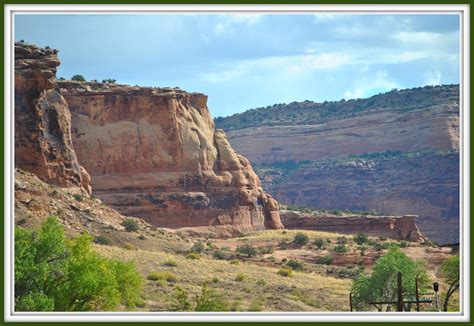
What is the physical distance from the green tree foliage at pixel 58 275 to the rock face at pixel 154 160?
39.2 metres

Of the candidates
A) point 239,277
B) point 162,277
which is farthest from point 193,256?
point 162,277

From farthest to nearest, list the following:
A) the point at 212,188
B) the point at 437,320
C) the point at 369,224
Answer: the point at 369,224 < the point at 212,188 < the point at 437,320

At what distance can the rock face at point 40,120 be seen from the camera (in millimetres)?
56178

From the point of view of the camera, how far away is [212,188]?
7762 cm

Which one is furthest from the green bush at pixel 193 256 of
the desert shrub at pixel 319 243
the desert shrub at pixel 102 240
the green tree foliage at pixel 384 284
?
the desert shrub at pixel 319 243

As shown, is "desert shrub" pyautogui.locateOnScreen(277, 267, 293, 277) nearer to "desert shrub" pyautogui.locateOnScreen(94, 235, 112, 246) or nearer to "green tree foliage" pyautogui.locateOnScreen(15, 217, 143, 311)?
"desert shrub" pyautogui.locateOnScreen(94, 235, 112, 246)

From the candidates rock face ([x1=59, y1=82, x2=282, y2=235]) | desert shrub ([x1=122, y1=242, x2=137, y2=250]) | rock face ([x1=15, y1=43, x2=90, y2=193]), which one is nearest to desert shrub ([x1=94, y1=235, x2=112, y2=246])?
desert shrub ([x1=122, y1=242, x2=137, y2=250])

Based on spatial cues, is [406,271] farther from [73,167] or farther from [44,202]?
[73,167]

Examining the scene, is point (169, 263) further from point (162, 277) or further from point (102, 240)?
point (102, 240)

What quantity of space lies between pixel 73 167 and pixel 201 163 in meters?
18.1

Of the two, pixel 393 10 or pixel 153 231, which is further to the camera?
pixel 153 231

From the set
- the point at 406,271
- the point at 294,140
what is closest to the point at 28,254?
the point at 406,271

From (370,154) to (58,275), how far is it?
114 meters

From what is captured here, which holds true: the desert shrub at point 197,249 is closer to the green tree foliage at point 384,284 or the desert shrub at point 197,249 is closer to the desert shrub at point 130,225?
the desert shrub at point 130,225
